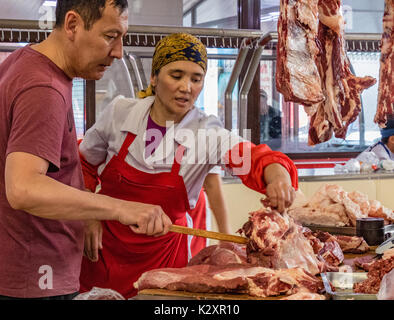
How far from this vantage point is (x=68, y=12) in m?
1.61

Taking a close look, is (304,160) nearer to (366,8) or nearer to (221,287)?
(366,8)

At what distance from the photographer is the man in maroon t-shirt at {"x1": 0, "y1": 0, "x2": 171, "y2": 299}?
1.44 meters

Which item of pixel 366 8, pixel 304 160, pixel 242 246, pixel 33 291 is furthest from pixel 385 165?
pixel 33 291

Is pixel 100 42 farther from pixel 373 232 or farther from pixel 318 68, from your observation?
pixel 373 232

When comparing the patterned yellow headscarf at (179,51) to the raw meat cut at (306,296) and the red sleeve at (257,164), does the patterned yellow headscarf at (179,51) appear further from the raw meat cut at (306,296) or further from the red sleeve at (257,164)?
the raw meat cut at (306,296)

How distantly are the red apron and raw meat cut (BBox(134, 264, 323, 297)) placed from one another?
62 cm

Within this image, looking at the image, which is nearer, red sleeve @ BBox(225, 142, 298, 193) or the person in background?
red sleeve @ BBox(225, 142, 298, 193)

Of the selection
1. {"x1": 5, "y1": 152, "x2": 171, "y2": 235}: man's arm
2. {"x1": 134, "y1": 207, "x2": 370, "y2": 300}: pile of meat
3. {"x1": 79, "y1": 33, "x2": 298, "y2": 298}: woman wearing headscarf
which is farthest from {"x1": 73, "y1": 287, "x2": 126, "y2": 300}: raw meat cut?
{"x1": 79, "y1": 33, "x2": 298, "y2": 298}: woman wearing headscarf

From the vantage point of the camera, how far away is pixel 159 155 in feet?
8.08

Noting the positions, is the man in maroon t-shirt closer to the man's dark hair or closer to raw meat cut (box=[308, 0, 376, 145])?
the man's dark hair

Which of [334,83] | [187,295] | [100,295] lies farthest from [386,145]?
[100,295]

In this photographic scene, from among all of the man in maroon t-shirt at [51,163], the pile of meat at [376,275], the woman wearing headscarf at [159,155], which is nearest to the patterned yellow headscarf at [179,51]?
the woman wearing headscarf at [159,155]

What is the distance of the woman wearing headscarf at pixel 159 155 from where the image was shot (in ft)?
8.07

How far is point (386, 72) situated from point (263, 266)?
1353 millimetres
